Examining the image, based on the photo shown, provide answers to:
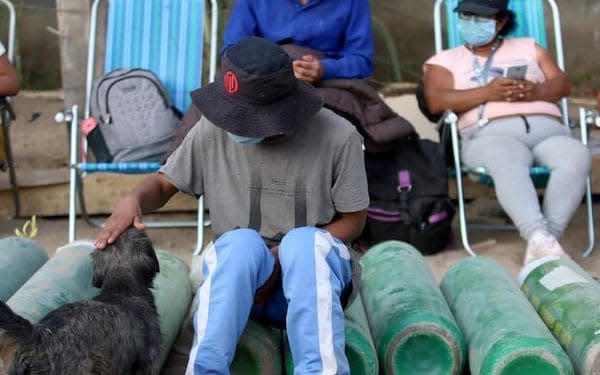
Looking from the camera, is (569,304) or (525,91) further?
(525,91)

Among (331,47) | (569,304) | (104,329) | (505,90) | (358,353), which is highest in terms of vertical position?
(331,47)

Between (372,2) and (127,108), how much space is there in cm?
336

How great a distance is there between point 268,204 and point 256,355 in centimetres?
59

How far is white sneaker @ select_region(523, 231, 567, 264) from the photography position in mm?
5324

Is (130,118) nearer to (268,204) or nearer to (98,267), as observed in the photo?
(268,204)

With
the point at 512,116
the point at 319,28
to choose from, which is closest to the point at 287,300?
the point at 319,28

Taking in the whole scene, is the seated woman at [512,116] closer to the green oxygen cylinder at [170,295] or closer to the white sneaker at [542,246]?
the white sneaker at [542,246]

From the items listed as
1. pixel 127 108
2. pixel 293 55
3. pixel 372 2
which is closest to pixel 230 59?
pixel 293 55

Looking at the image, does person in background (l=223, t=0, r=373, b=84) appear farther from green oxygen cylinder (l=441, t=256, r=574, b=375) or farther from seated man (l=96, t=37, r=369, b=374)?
seated man (l=96, t=37, r=369, b=374)

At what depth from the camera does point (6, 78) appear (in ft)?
20.0

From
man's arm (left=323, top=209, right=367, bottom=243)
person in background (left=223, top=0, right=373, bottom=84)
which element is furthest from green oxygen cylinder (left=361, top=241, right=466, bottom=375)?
person in background (left=223, top=0, right=373, bottom=84)

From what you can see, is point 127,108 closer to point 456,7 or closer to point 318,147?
point 456,7

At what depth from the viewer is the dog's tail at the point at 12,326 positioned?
9.84 feet

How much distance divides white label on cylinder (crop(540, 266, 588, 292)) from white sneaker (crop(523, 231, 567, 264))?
744mm
